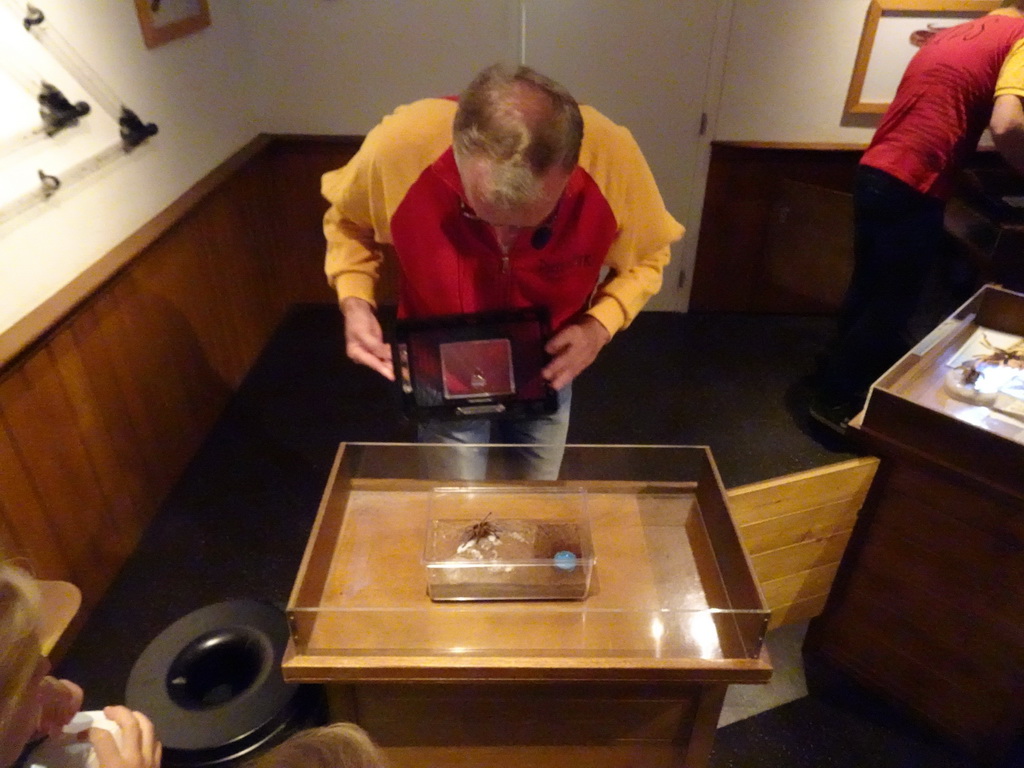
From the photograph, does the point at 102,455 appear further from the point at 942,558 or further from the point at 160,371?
the point at 942,558

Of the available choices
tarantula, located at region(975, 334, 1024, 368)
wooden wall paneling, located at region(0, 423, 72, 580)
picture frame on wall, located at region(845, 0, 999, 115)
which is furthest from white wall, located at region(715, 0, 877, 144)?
wooden wall paneling, located at region(0, 423, 72, 580)

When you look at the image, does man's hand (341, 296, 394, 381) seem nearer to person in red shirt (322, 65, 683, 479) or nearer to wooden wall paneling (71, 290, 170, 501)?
person in red shirt (322, 65, 683, 479)

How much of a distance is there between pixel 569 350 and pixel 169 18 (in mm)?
1897

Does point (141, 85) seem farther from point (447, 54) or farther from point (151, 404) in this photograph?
point (447, 54)

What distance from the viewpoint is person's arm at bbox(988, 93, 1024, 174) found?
184 centimetres

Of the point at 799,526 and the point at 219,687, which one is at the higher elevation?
the point at 799,526

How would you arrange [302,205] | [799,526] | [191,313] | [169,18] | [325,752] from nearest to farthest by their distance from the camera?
[325,752]
[799,526]
[169,18]
[191,313]
[302,205]

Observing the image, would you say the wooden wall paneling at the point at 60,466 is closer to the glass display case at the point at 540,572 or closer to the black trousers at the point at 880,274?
the glass display case at the point at 540,572

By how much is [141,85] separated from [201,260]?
572 mm

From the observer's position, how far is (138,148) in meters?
2.08

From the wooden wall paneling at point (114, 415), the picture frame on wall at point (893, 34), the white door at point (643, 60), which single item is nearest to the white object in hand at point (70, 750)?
the wooden wall paneling at point (114, 415)

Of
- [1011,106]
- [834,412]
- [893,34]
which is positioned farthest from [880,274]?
[893,34]

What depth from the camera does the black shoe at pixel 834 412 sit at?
98.0 inches

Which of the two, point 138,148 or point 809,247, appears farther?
point 809,247
